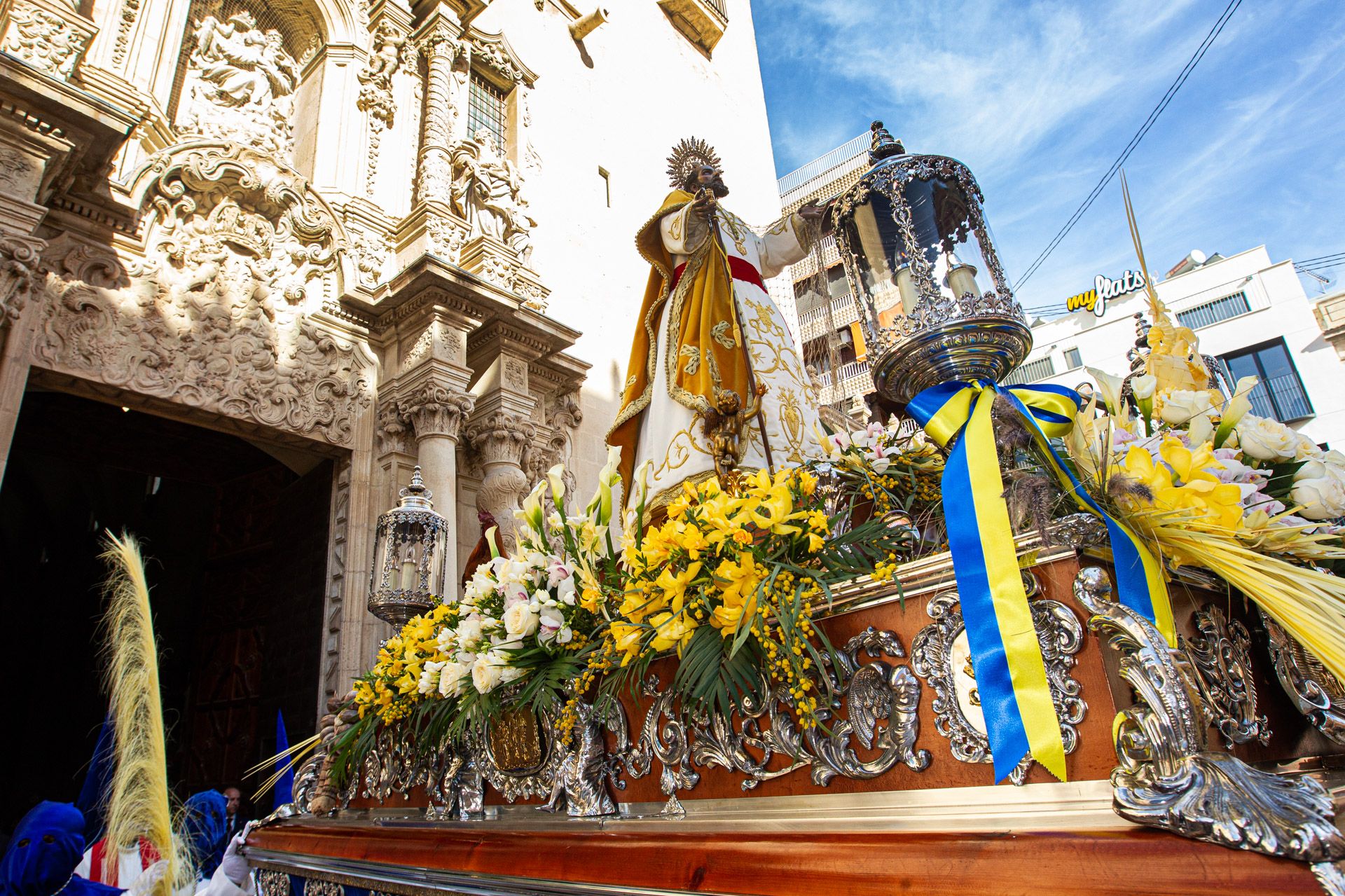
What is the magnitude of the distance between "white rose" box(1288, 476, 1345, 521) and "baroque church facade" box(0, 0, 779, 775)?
544 centimetres

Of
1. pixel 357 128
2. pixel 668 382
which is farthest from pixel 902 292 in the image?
pixel 357 128

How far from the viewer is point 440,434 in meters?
6.37

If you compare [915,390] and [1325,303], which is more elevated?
[1325,303]

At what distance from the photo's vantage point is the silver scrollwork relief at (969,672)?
90 cm

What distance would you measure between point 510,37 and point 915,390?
1077 centimetres

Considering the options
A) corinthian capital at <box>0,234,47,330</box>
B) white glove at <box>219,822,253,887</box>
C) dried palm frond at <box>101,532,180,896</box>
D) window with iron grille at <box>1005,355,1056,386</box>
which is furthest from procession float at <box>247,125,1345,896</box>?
window with iron grille at <box>1005,355,1056,386</box>

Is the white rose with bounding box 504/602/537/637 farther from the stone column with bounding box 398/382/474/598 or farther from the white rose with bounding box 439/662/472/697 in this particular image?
the stone column with bounding box 398/382/474/598

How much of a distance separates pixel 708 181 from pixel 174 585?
801 centimetres

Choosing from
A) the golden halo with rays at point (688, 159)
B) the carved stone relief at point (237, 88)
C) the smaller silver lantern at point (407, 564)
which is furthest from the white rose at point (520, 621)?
the carved stone relief at point (237, 88)

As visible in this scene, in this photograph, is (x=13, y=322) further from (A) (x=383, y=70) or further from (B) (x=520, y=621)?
(B) (x=520, y=621)

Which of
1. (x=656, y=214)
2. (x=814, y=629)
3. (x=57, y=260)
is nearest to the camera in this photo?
(x=814, y=629)

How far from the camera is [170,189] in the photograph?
6.04m

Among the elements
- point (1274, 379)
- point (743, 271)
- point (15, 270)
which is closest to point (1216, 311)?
point (1274, 379)

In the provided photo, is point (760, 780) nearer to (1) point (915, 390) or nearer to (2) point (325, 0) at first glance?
(1) point (915, 390)
